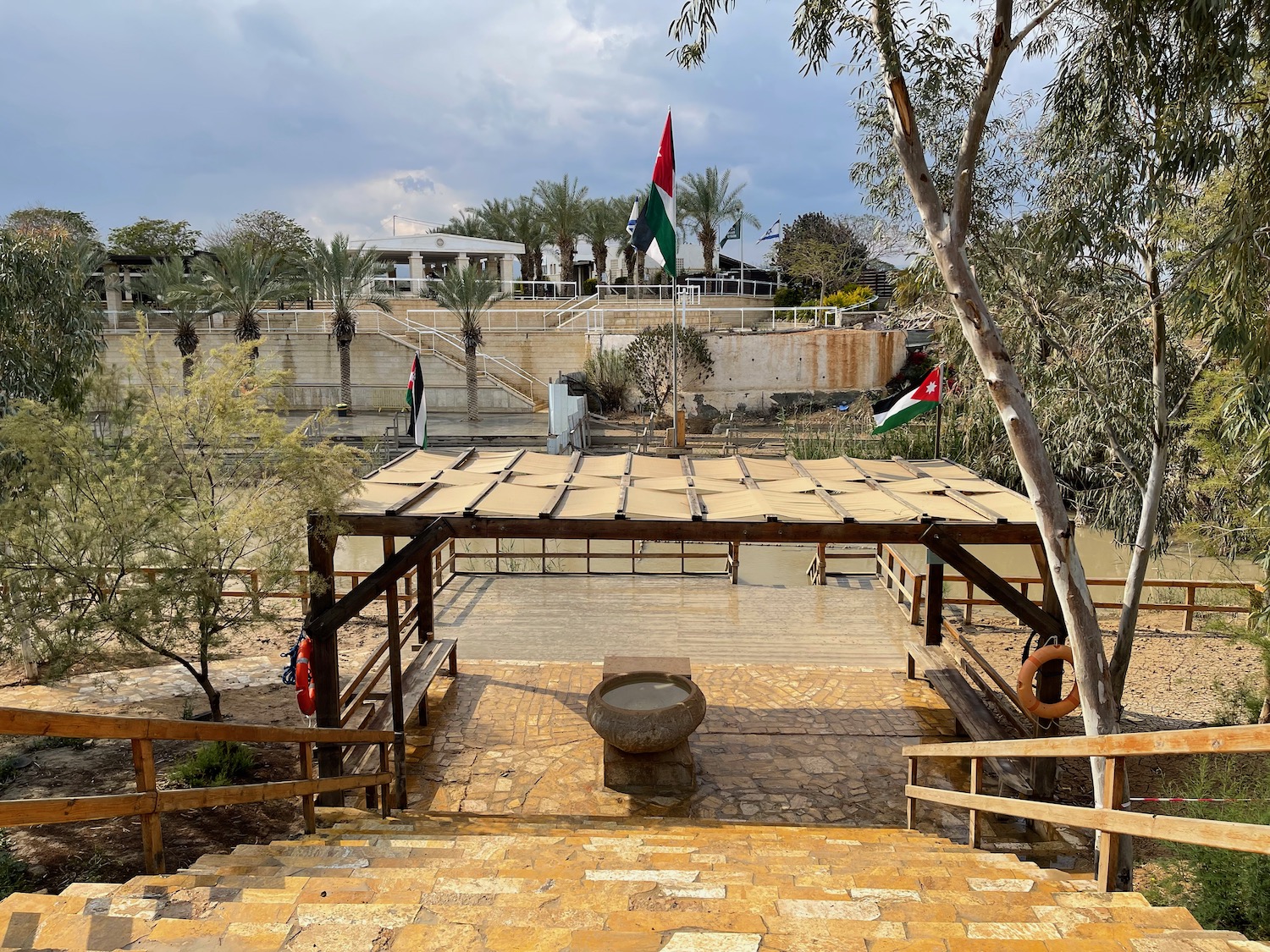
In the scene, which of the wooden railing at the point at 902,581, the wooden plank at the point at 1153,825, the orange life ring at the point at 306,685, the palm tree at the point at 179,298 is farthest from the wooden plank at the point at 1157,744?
the palm tree at the point at 179,298

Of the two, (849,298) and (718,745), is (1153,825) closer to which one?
(718,745)

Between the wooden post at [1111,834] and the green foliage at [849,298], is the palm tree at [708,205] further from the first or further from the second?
the wooden post at [1111,834]

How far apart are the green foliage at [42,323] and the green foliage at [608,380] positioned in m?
23.7

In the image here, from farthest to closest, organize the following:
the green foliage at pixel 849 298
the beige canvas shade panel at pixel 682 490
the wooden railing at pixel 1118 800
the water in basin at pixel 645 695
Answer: the green foliage at pixel 849 298 → the water in basin at pixel 645 695 → the beige canvas shade panel at pixel 682 490 → the wooden railing at pixel 1118 800

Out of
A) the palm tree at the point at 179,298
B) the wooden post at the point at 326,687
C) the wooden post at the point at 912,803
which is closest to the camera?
the wooden post at the point at 912,803

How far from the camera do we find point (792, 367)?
33969mm

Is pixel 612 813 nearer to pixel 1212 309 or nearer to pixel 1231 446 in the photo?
pixel 1212 309

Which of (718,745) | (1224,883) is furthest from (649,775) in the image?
(1224,883)

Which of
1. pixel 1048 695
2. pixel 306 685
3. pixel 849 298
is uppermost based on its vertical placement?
pixel 849 298

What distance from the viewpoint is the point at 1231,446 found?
991 cm

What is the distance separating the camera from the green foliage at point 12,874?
213 inches

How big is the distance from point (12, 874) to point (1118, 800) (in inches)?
254

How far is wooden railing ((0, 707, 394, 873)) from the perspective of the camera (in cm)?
285

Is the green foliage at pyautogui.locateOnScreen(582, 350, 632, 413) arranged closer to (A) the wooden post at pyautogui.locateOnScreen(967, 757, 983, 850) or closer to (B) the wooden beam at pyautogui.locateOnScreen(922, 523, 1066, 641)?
(B) the wooden beam at pyautogui.locateOnScreen(922, 523, 1066, 641)
